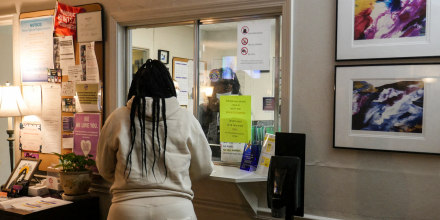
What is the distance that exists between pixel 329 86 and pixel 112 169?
1.40m

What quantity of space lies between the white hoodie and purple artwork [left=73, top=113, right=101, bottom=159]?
4.01 ft

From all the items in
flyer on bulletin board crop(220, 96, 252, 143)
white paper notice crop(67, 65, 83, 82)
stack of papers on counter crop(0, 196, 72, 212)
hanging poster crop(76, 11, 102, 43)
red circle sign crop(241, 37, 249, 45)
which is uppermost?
hanging poster crop(76, 11, 102, 43)

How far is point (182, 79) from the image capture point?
3084 millimetres

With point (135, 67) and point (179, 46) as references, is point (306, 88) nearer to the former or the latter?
point (179, 46)

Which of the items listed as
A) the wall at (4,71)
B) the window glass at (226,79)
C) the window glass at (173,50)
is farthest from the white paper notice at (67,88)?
the wall at (4,71)

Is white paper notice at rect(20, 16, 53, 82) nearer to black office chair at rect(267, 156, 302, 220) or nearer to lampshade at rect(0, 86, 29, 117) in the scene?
lampshade at rect(0, 86, 29, 117)

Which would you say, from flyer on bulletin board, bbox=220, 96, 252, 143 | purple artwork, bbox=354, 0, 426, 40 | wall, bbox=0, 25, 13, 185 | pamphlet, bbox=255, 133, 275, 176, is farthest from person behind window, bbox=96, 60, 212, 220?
wall, bbox=0, 25, 13, 185

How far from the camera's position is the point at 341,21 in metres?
2.35

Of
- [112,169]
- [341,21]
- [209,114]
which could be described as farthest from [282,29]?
[112,169]

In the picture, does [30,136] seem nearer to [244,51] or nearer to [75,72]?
[75,72]

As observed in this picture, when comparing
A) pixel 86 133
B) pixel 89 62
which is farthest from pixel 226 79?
pixel 86 133

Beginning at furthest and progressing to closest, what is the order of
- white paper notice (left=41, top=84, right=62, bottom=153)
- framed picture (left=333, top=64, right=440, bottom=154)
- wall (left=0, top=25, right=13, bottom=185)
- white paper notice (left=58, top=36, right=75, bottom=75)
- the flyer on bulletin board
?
wall (left=0, top=25, right=13, bottom=185)
white paper notice (left=41, top=84, right=62, bottom=153)
white paper notice (left=58, top=36, right=75, bottom=75)
the flyer on bulletin board
framed picture (left=333, top=64, right=440, bottom=154)

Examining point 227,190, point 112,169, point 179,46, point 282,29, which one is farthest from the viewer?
point 179,46

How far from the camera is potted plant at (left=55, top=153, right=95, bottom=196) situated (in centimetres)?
306
